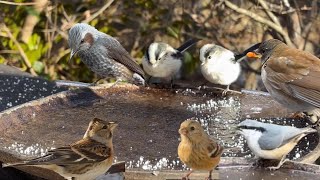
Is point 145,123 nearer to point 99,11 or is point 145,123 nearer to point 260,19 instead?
point 260,19

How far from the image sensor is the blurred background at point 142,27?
10039 mm

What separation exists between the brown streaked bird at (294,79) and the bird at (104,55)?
132cm

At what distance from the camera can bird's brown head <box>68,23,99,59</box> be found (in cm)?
739

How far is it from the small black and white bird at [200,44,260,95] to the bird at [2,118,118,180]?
10.7ft

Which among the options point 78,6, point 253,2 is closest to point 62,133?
point 253,2

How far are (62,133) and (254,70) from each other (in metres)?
5.11

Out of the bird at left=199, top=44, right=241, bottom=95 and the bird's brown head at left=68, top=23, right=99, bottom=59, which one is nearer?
the bird's brown head at left=68, top=23, right=99, bottom=59

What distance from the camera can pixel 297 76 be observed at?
653 centimetres

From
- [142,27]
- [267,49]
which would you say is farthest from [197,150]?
[142,27]

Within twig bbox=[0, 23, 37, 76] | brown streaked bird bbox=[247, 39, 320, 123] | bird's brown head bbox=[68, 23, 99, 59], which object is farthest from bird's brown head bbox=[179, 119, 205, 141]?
twig bbox=[0, 23, 37, 76]

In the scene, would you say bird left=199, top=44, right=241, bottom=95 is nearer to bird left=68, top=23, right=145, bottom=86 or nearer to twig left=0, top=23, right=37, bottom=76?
bird left=68, top=23, right=145, bottom=86

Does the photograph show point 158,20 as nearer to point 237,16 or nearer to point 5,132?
point 237,16

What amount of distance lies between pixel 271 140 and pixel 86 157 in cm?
118

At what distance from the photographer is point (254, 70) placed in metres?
10.2
